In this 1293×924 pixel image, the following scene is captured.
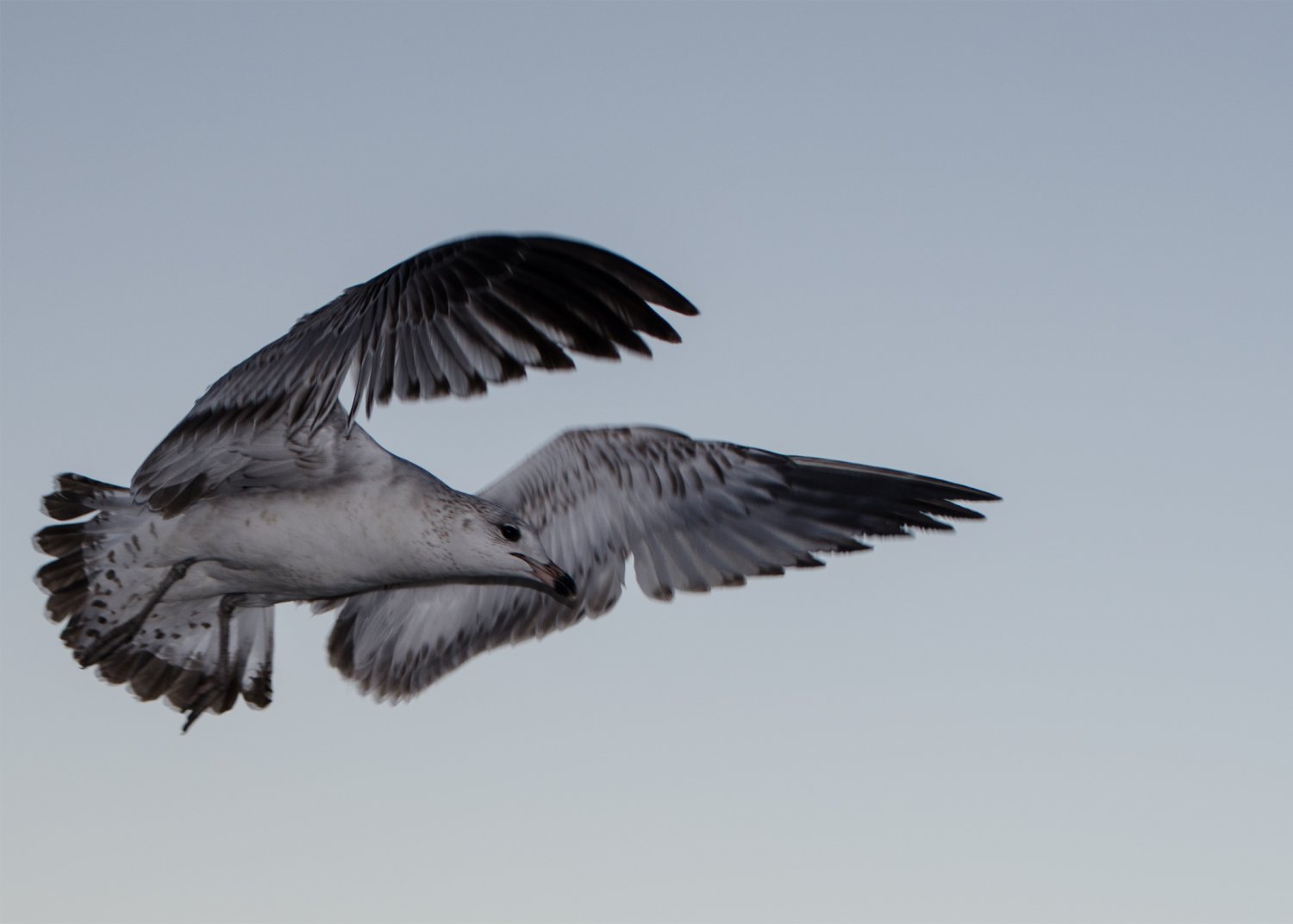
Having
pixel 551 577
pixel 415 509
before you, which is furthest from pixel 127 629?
pixel 551 577

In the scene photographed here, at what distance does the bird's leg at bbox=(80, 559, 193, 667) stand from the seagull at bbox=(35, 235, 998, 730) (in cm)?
1

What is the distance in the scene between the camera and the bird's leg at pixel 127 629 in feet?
23.4

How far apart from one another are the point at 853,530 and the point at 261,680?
10.5 feet

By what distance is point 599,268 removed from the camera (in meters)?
5.46

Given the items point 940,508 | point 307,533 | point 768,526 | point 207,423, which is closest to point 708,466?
point 768,526

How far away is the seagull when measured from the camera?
567 cm

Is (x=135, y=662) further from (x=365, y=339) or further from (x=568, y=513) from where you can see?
(x=365, y=339)

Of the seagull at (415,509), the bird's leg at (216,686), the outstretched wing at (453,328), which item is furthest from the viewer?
the bird's leg at (216,686)

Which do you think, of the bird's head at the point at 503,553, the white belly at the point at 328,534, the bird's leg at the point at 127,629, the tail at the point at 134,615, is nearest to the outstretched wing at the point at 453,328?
the white belly at the point at 328,534

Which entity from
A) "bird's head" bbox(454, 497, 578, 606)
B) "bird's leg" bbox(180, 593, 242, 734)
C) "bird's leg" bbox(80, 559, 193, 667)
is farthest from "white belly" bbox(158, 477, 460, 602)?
"bird's leg" bbox(180, 593, 242, 734)

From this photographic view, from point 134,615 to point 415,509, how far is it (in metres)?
Result: 1.81

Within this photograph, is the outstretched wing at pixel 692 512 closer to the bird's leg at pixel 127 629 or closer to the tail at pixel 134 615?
the tail at pixel 134 615

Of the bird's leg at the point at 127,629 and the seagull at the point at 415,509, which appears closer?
the seagull at the point at 415,509

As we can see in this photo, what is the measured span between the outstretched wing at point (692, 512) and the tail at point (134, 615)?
0.49 meters
